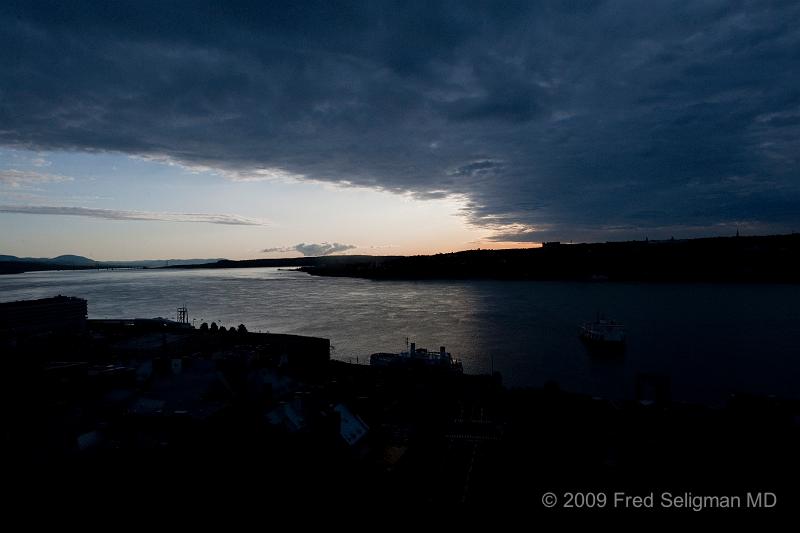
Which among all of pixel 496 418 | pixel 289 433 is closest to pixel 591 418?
pixel 496 418

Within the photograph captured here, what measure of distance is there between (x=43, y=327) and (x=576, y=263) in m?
173

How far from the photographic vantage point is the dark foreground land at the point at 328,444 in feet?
36.2

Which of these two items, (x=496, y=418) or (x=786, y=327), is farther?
(x=786, y=327)

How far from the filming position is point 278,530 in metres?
9.63

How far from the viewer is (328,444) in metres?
12.9

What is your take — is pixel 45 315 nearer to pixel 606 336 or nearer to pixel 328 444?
pixel 328 444

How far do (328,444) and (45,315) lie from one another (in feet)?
123

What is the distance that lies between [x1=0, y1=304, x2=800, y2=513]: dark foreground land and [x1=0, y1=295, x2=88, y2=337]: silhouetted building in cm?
1946

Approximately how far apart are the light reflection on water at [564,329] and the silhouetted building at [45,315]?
76.1 feet

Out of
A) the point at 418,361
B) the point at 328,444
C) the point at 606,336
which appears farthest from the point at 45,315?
the point at 606,336

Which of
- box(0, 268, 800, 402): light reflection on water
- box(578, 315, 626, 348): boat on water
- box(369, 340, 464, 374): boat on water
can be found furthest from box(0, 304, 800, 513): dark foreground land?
box(578, 315, 626, 348): boat on water

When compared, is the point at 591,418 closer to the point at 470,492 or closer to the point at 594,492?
the point at 594,492

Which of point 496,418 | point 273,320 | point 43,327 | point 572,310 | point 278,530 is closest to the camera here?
point 278,530

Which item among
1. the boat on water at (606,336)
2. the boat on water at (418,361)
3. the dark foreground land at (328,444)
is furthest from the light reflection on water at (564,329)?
the dark foreground land at (328,444)
